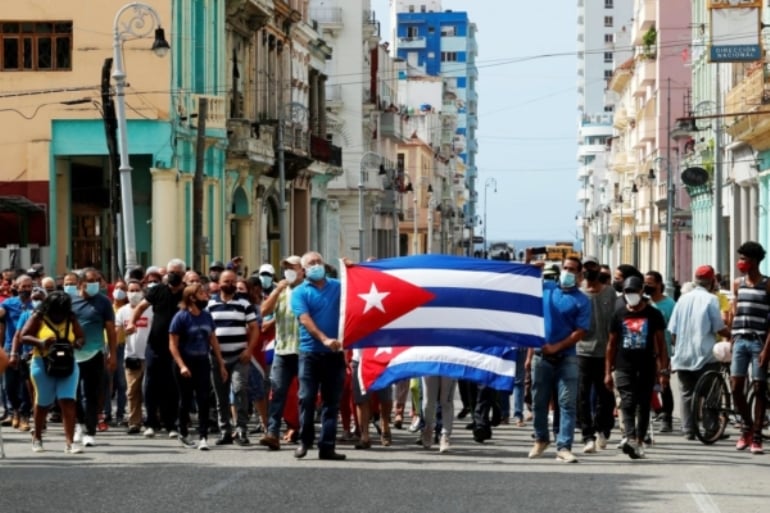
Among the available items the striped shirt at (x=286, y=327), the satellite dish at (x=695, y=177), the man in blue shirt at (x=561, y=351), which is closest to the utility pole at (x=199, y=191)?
the satellite dish at (x=695, y=177)

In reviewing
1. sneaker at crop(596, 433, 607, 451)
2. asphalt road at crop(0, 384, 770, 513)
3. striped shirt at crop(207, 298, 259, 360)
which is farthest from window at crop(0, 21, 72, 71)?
sneaker at crop(596, 433, 607, 451)

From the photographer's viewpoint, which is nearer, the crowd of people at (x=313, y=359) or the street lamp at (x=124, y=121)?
the crowd of people at (x=313, y=359)

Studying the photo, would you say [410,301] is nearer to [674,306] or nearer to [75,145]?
[674,306]

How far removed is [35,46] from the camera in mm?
48594

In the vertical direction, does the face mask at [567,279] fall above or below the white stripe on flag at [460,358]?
above

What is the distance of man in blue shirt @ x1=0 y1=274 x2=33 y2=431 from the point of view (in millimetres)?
22891

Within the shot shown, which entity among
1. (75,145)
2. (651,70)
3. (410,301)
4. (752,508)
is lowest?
(752,508)

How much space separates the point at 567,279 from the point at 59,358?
16.9 feet

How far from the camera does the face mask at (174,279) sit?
2139 centimetres

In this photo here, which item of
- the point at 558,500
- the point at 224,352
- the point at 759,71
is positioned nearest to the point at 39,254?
the point at 759,71

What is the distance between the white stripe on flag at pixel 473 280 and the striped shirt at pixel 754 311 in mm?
2077

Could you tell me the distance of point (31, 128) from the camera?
48.6 meters

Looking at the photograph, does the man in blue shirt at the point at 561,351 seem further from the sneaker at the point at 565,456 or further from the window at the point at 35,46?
the window at the point at 35,46

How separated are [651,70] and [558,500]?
83.5 m
